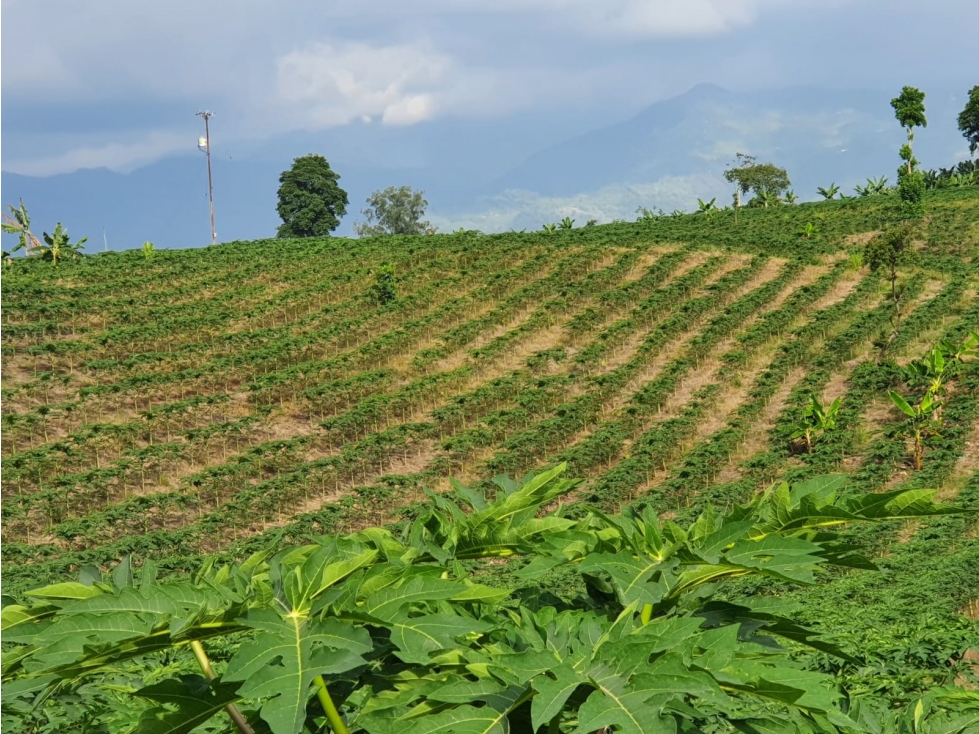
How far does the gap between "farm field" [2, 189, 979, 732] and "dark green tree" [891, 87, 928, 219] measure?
1.18 metres

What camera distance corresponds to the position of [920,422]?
15.2 m

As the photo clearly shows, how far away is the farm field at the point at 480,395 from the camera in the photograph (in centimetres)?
1356

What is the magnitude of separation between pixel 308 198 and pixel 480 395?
3966cm

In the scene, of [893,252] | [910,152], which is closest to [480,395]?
[893,252]

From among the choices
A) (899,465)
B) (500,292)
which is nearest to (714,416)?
(899,465)

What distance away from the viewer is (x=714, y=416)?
59.7 ft

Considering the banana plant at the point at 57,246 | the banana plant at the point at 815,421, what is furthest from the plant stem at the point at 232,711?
the banana plant at the point at 57,246

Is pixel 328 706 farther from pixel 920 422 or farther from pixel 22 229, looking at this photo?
pixel 22 229

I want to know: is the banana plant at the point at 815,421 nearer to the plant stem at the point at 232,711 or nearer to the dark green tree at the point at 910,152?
the dark green tree at the point at 910,152

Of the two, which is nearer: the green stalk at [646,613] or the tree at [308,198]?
the green stalk at [646,613]

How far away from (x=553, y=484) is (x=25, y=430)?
17730 mm

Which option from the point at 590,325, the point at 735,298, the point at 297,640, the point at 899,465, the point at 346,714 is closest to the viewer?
the point at 297,640

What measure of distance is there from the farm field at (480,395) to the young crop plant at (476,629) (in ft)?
14.8

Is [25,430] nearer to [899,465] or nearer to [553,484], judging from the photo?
[899,465]
